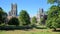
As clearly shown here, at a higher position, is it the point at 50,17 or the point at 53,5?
the point at 53,5

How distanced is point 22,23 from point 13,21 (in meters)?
7.47

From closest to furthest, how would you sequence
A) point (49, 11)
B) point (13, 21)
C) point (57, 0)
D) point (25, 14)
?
point (57, 0) < point (49, 11) < point (13, 21) < point (25, 14)

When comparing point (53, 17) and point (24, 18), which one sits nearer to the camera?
point (53, 17)

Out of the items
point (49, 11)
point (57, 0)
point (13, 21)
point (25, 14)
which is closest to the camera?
point (57, 0)

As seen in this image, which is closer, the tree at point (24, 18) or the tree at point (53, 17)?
the tree at point (53, 17)

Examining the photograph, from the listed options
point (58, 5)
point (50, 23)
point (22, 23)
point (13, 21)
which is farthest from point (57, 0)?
point (22, 23)

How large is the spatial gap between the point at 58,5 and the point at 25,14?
112 feet

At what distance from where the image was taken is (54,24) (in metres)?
43.6

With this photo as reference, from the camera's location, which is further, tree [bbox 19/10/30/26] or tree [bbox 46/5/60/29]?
tree [bbox 19/10/30/26]

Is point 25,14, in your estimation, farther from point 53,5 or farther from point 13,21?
point 53,5

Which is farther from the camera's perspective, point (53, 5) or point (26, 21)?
point (26, 21)

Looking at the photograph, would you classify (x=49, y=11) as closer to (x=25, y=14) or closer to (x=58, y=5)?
(x=58, y=5)

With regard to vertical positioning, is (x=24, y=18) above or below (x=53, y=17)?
below

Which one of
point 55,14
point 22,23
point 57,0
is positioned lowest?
point 22,23
